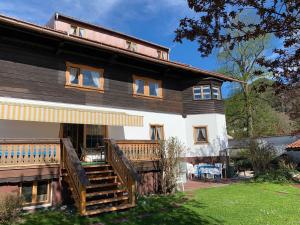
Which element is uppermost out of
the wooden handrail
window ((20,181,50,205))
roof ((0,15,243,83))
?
roof ((0,15,243,83))

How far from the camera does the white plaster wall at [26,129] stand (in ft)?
42.9

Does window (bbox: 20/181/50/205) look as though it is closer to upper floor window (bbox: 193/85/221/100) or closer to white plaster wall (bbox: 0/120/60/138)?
white plaster wall (bbox: 0/120/60/138)

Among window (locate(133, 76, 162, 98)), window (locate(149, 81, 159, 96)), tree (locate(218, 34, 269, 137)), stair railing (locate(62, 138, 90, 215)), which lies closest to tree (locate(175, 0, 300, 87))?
stair railing (locate(62, 138, 90, 215))

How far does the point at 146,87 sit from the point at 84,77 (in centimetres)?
487

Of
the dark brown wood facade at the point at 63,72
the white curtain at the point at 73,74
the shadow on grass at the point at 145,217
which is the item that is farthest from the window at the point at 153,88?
the shadow on grass at the point at 145,217

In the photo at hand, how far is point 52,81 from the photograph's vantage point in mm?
14898

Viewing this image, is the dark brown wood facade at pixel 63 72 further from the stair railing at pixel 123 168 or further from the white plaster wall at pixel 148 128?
the stair railing at pixel 123 168

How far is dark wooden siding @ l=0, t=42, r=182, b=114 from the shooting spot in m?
13.5

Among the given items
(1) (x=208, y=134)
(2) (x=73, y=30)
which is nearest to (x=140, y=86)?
(1) (x=208, y=134)

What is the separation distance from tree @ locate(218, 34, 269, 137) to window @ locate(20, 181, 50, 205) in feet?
88.6

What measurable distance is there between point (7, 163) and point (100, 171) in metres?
3.72

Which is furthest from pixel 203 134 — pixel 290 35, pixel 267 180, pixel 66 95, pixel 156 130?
pixel 290 35

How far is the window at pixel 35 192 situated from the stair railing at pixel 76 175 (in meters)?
1.09

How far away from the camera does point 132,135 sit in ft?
58.7
